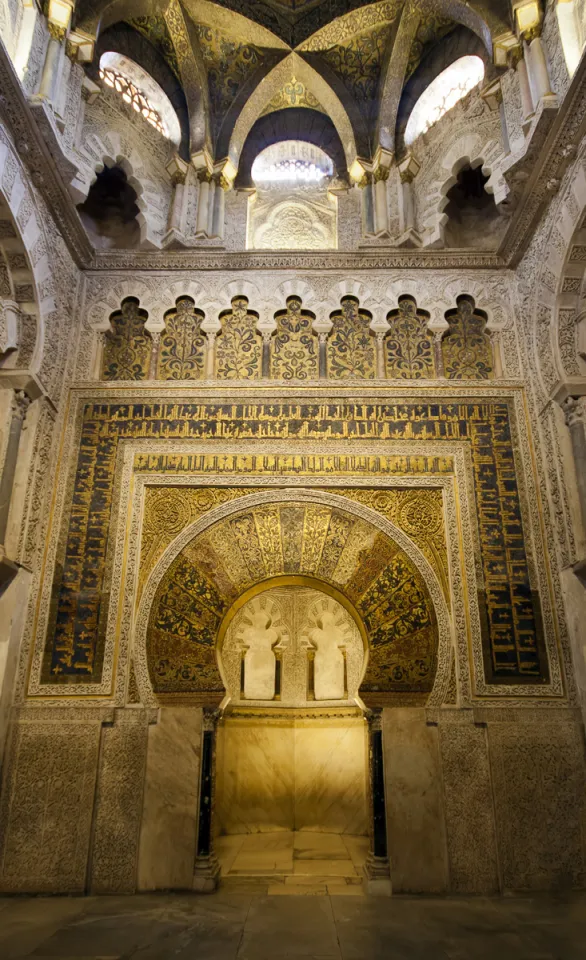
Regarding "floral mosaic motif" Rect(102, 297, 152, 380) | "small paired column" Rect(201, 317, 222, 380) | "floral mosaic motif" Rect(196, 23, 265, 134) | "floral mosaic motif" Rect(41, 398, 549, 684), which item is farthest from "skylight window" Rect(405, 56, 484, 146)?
"floral mosaic motif" Rect(102, 297, 152, 380)

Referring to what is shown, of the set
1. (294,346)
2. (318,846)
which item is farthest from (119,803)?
(294,346)

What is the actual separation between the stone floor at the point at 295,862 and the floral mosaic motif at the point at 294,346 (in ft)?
14.7

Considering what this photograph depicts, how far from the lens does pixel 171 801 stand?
17.3ft

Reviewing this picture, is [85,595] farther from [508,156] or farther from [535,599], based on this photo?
[508,156]

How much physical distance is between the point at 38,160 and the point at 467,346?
4.31 metres

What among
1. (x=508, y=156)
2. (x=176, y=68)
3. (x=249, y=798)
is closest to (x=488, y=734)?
(x=249, y=798)

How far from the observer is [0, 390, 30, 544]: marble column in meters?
5.41

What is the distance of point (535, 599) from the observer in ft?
18.8

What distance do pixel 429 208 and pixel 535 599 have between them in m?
4.17

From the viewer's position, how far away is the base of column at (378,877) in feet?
16.5

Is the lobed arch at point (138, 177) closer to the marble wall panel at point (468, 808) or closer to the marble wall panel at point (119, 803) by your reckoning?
the marble wall panel at point (119, 803)

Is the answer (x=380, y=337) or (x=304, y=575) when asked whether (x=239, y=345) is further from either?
(x=304, y=575)

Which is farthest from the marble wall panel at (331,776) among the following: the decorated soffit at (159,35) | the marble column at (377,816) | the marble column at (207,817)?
the decorated soffit at (159,35)

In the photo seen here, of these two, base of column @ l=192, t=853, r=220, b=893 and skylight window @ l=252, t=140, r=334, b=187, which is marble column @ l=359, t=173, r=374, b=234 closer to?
skylight window @ l=252, t=140, r=334, b=187
